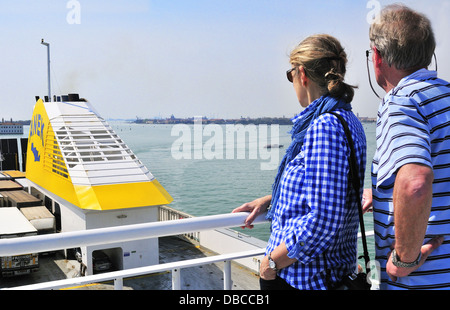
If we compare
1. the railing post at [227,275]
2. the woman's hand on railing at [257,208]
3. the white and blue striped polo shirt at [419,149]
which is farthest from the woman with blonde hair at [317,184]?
the railing post at [227,275]

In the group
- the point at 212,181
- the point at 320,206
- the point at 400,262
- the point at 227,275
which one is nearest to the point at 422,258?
the point at 400,262

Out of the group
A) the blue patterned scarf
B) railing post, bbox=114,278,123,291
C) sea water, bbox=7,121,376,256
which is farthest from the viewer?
sea water, bbox=7,121,376,256

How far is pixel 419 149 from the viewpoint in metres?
1.44

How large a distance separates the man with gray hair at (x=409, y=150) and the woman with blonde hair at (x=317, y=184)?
13 cm

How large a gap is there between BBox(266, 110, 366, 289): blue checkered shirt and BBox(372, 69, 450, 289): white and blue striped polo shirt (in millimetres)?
120

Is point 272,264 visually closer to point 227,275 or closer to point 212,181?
point 227,275

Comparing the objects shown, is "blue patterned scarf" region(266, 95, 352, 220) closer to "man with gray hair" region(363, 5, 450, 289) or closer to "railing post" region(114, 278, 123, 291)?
"man with gray hair" region(363, 5, 450, 289)

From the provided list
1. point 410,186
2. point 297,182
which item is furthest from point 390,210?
point 297,182

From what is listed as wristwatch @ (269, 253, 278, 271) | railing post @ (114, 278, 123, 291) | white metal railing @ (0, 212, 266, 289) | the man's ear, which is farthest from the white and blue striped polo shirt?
railing post @ (114, 278, 123, 291)

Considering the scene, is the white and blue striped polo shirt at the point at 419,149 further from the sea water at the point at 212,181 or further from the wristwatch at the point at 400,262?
the sea water at the point at 212,181

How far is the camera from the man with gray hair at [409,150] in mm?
1440

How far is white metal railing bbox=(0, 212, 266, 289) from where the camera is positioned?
1.91 meters

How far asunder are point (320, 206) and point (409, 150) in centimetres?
34
